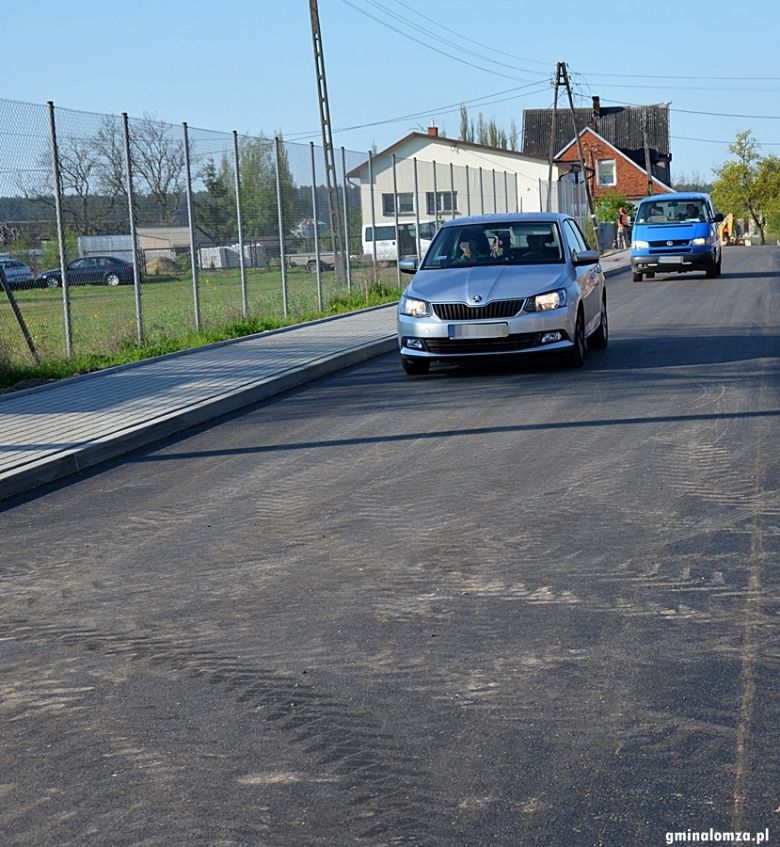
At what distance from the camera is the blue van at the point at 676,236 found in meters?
33.4

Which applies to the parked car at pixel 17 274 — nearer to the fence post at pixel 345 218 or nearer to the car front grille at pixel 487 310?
the car front grille at pixel 487 310

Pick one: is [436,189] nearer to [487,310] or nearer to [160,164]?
[160,164]

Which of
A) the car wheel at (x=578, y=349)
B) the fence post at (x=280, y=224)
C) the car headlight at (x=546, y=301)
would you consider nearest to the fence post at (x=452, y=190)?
the fence post at (x=280, y=224)

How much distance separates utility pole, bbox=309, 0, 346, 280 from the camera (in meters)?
27.8

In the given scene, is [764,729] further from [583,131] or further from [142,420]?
[583,131]

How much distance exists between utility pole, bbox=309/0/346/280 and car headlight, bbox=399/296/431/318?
13207mm

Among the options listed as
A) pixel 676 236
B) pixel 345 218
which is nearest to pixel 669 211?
pixel 676 236

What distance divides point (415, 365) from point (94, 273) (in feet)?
16.0

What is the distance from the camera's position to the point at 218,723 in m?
4.43

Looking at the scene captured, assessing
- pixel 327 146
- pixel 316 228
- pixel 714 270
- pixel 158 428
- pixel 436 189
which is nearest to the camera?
pixel 158 428

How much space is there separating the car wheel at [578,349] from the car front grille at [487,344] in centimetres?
Answer: 54

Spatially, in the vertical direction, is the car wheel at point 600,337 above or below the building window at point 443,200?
below

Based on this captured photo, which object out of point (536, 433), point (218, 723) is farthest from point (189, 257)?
point (218, 723)

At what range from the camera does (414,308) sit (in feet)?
46.7
